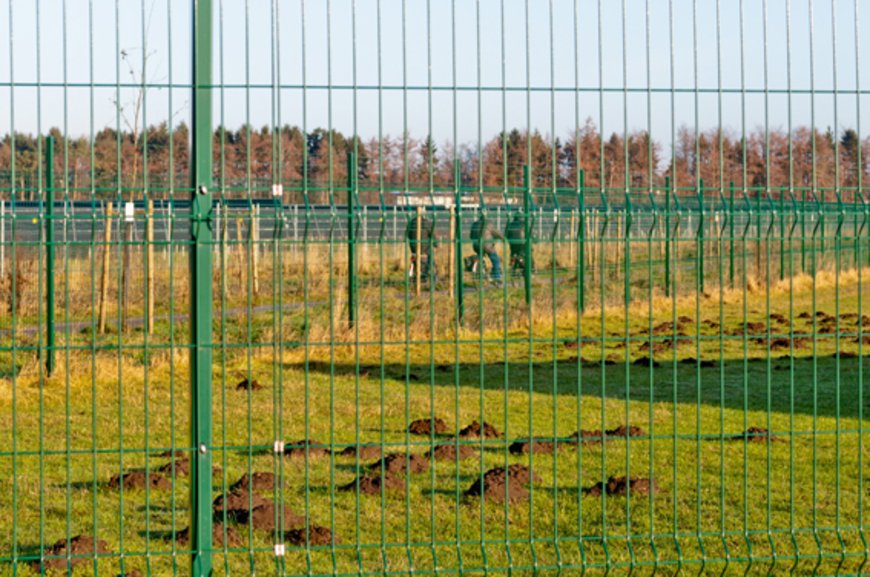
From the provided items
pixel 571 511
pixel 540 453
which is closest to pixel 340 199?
pixel 540 453

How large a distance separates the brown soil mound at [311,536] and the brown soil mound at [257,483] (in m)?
0.72

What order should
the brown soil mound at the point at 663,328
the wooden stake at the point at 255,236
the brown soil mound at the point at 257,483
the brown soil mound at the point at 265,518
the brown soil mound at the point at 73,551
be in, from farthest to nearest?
the brown soil mound at the point at 663,328, the brown soil mound at the point at 257,483, the brown soil mound at the point at 265,518, the brown soil mound at the point at 73,551, the wooden stake at the point at 255,236

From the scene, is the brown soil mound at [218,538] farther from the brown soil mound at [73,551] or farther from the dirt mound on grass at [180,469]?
the dirt mound on grass at [180,469]

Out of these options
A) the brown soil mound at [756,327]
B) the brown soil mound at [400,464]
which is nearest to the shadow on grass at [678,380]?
the brown soil mound at [756,327]

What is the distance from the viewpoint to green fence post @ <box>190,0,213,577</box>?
15.6ft

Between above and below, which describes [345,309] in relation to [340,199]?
below

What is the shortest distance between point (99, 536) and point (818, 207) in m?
3.71

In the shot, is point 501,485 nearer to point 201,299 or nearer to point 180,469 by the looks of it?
point 180,469

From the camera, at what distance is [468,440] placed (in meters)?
5.61

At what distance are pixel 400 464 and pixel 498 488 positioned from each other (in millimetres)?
747

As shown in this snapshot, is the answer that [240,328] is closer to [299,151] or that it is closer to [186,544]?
[299,151]

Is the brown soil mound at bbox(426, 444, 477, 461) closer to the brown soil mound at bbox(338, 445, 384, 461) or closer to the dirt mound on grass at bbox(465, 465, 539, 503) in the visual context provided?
the brown soil mound at bbox(338, 445, 384, 461)

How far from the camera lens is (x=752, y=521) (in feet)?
22.0

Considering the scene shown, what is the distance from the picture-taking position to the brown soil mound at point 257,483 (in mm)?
6841
